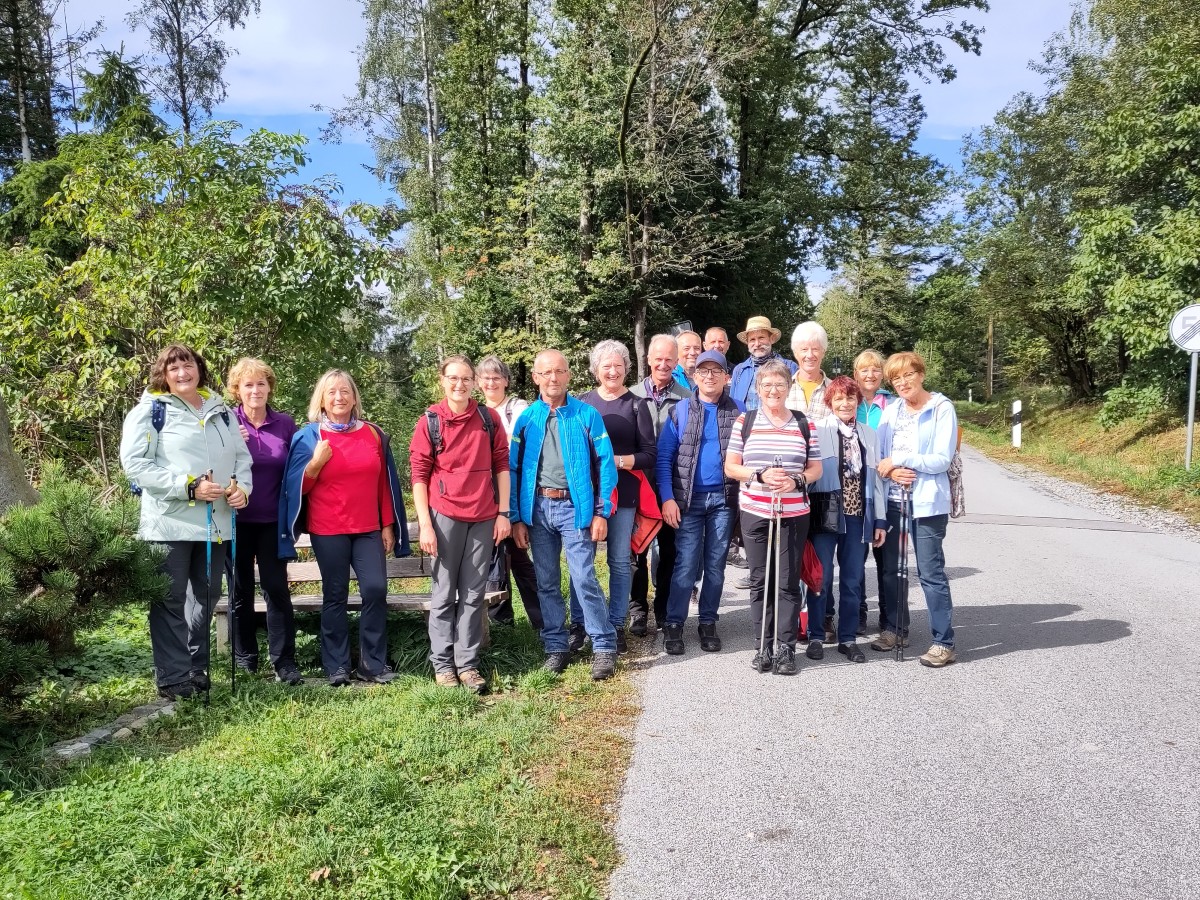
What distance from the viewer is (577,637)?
5.63 m

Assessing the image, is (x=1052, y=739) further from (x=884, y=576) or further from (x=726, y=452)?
(x=726, y=452)

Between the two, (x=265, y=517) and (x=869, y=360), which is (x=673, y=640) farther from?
(x=265, y=517)

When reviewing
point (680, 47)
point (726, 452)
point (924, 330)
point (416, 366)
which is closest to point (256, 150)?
point (726, 452)

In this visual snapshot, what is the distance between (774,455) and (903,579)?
125 cm

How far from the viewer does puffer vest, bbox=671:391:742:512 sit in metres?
5.46

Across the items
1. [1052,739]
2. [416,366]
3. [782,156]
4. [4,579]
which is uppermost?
[782,156]

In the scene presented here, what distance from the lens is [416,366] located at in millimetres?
28297

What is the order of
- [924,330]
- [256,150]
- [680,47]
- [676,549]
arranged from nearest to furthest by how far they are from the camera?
[676,549]
[256,150]
[680,47]
[924,330]

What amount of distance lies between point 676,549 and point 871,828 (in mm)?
2629

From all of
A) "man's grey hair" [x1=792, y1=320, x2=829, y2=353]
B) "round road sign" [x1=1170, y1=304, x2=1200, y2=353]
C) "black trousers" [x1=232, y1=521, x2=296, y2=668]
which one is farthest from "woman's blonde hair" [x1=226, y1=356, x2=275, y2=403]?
"round road sign" [x1=1170, y1=304, x2=1200, y2=353]

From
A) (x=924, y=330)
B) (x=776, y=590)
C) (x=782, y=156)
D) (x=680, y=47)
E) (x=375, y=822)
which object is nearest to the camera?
(x=375, y=822)

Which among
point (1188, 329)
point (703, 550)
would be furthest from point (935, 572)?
point (1188, 329)

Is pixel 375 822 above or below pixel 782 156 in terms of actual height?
below

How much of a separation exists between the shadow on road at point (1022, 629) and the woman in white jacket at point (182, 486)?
462 cm
